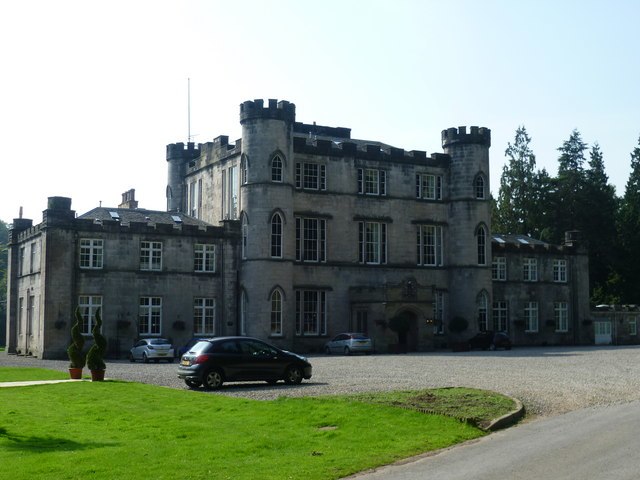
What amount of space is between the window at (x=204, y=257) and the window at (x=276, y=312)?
165 inches

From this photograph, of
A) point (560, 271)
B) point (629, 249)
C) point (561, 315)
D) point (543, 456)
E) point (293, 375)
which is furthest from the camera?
point (629, 249)

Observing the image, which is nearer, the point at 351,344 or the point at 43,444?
the point at 43,444

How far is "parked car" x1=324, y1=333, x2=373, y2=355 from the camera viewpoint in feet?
165

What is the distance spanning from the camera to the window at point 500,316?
63188 millimetres

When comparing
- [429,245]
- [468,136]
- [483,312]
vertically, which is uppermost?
[468,136]

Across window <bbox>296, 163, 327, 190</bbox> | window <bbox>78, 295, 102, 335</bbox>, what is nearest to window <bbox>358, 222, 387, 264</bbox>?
window <bbox>296, 163, 327, 190</bbox>

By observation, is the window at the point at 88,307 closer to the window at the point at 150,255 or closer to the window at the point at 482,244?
the window at the point at 150,255

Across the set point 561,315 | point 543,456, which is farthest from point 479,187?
point 543,456

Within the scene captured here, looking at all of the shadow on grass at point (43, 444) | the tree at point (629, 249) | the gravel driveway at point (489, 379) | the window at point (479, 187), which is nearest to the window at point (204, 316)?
the gravel driveway at point (489, 379)

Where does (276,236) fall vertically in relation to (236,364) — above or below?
above

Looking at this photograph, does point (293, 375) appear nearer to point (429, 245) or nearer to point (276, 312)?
point (276, 312)

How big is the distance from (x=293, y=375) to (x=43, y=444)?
12411 mm

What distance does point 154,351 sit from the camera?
44469mm

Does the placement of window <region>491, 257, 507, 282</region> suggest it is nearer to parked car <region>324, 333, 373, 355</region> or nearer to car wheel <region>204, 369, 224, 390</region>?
parked car <region>324, 333, 373, 355</region>
